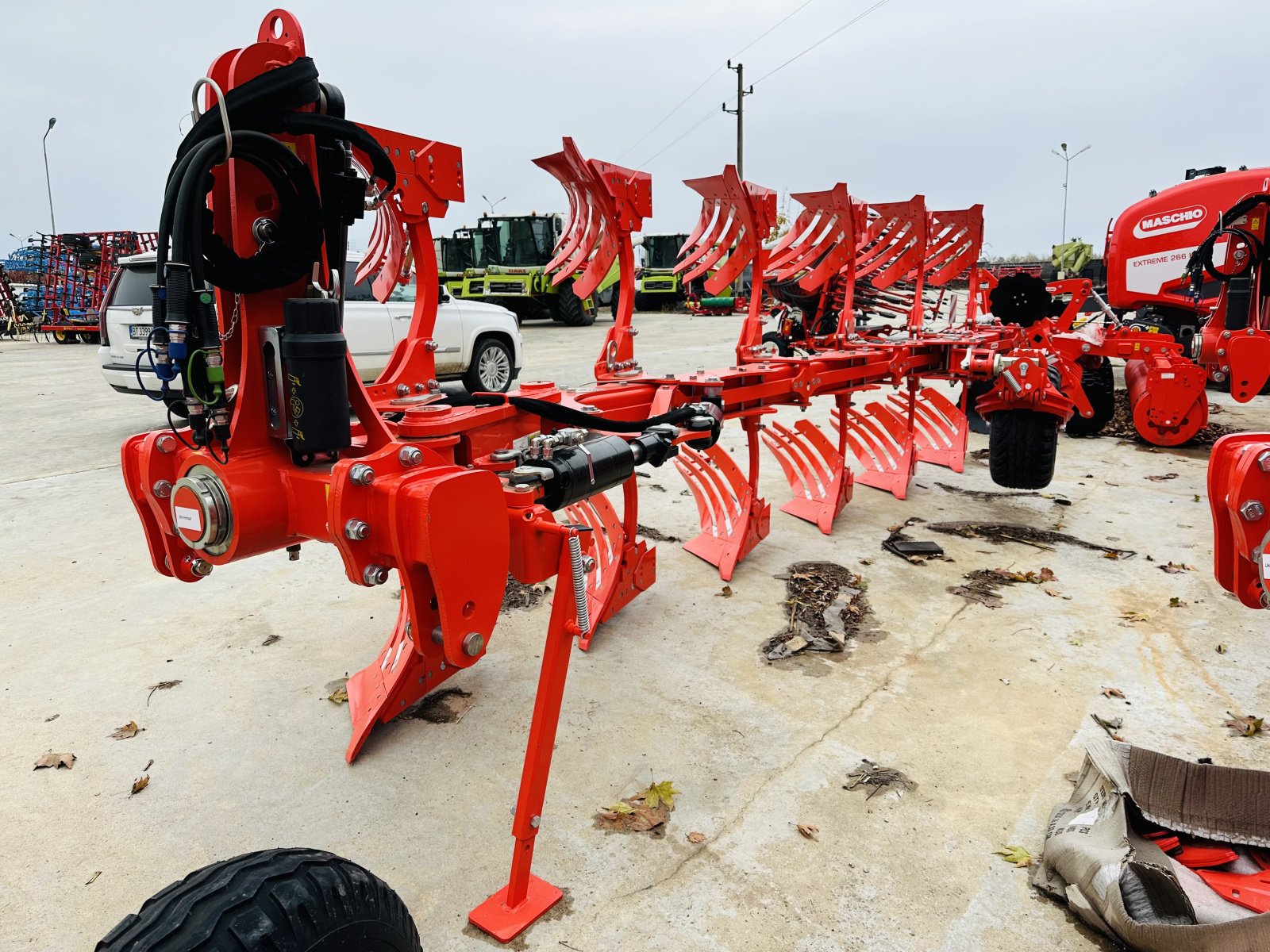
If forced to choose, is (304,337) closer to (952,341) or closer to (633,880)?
(633,880)

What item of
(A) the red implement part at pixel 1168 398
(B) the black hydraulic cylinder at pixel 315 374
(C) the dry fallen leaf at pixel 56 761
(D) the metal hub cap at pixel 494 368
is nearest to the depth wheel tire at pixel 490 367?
(D) the metal hub cap at pixel 494 368

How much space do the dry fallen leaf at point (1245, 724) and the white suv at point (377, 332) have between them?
4.90 m

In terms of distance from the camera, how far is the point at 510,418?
2.74 metres

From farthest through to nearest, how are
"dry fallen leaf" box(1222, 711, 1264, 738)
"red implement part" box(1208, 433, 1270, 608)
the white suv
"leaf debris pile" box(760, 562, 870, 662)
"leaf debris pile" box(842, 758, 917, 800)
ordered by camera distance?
the white suv
"leaf debris pile" box(760, 562, 870, 662)
"dry fallen leaf" box(1222, 711, 1264, 738)
"leaf debris pile" box(842, 758, 917, 800)
"red implement part" box(1208, 433, 1270, 608)

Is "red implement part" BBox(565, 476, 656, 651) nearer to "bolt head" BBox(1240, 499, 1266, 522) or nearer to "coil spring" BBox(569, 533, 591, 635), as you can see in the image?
"coil spring" BBox(569, 533, 591, 635)

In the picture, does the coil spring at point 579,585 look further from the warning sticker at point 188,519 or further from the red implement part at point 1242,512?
the red implement part at point 1242,512

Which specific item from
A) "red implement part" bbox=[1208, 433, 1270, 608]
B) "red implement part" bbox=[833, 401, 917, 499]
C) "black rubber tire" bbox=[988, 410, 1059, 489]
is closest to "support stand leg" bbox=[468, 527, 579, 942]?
"red implement part" bbox=[1208, 433, 1270, 608]

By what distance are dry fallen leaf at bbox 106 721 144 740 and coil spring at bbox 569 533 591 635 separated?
7.10 feet

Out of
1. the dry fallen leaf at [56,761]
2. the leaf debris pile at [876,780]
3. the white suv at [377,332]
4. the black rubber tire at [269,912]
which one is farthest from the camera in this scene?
the white suv at [377,332]

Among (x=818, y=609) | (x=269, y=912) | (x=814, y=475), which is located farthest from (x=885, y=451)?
(x=269, y=912)

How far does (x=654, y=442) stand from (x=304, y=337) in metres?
0.94

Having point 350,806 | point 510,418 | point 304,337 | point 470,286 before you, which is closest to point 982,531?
point 510,418

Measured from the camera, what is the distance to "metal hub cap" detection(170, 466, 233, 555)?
1782 mm

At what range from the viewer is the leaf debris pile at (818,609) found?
3.86 m
